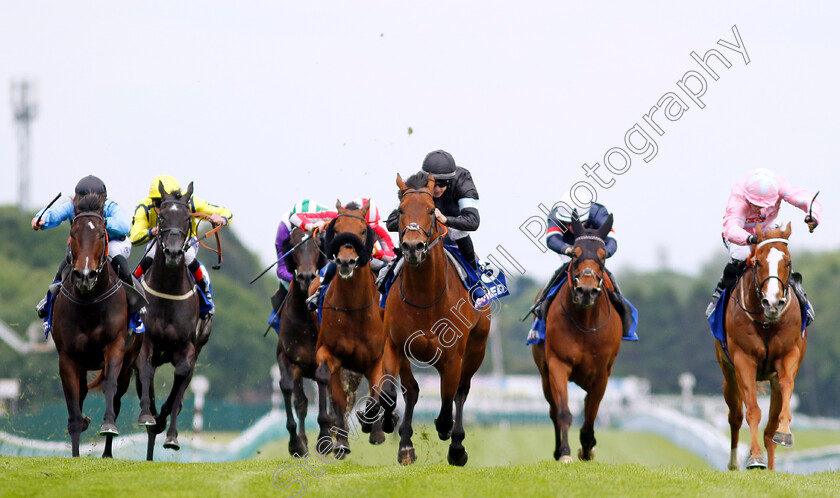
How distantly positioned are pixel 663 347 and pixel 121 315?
6939 centimetres

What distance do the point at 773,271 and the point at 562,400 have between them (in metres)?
2.39

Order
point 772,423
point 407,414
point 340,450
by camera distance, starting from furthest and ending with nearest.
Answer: point 772,423, point 340,450, point 407,414

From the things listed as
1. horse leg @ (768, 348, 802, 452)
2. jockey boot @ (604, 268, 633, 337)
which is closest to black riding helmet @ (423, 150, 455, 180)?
jockey boot @ (604, 268, 633, 337)

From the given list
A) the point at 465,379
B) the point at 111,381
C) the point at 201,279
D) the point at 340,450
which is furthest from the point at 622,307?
the point at 111,381

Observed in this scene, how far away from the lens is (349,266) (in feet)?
32.2

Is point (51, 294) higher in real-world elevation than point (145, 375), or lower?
higher

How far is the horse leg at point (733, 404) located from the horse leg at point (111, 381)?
6.56 metres

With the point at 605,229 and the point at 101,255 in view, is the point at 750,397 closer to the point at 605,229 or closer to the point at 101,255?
the point at 605,229

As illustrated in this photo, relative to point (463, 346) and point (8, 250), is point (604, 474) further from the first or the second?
point (8, 250)

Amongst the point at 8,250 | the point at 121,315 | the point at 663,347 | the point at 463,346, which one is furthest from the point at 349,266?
the point at 663,347

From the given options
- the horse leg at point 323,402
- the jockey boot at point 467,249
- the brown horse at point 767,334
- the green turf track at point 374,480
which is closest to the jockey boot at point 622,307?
the brown horse at point 767,334

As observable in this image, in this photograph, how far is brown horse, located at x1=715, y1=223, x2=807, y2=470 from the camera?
33.6 ft

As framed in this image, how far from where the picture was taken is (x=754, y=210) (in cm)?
1139

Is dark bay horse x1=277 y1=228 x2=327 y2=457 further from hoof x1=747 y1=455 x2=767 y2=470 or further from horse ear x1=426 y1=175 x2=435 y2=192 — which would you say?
hoof x1=747 y1=455 x2=767 y2=470
